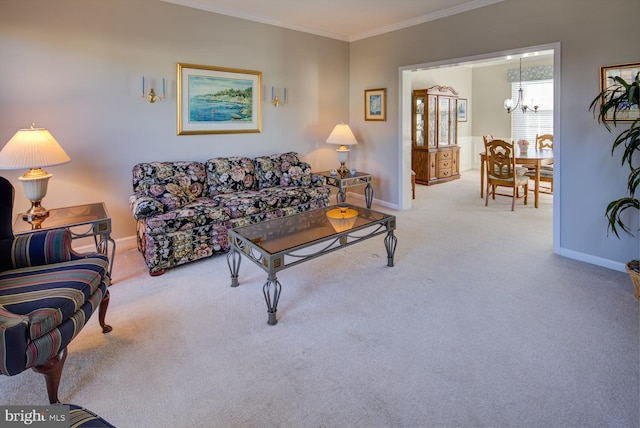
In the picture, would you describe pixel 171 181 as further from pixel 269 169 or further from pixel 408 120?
pixel 408 120

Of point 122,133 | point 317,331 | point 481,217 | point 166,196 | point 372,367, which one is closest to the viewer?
point 372,367

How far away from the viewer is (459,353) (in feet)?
7.00

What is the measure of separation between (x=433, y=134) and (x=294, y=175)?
12.8 ft

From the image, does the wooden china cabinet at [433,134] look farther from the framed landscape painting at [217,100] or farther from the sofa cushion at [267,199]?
the framed landscape painting at [217,100]

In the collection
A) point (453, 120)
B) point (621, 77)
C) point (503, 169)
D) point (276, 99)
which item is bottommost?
point (503, 169)

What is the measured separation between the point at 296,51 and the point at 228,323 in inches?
159

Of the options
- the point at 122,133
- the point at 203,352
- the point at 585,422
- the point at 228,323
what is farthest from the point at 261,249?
the point at 122,133

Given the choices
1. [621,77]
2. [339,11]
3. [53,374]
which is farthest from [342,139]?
[53,374]

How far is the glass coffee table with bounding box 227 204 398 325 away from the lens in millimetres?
2492

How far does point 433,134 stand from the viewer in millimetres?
7398

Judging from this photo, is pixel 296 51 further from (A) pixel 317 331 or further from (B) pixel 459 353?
(B) pixel 459 353

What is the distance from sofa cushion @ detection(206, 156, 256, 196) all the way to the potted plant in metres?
3.52

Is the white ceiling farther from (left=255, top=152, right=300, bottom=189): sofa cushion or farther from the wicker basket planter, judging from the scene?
the wicker basket planter

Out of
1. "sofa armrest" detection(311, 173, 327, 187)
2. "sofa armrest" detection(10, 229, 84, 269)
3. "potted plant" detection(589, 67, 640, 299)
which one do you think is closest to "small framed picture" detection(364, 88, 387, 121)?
"sofa armrest" detection(311, 173, 327, 187)
